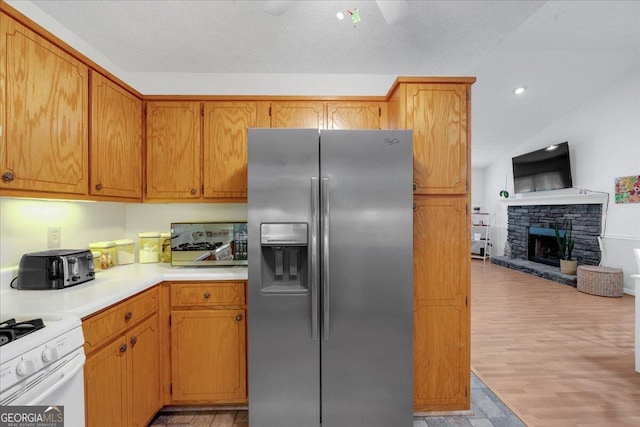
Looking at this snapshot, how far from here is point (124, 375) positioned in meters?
1.49

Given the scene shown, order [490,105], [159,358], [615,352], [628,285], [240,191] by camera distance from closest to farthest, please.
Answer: [159,358] → [240,191] → [615,352] → [628,285] → [490,105]

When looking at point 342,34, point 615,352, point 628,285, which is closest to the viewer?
point 342,34

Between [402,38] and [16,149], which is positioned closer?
[16,149]

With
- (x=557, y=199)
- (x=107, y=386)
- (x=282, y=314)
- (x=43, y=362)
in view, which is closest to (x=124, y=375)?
(x=107, y=386)

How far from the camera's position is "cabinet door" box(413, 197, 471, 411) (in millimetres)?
1868

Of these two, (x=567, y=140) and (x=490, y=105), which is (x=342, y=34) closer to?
(x=490, y=105)

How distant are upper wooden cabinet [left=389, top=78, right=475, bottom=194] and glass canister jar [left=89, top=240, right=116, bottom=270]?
2.27 m

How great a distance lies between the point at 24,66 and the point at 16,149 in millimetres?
398

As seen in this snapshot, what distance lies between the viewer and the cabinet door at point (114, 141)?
172 cm

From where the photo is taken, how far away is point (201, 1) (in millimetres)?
1665

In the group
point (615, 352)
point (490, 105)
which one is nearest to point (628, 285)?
point (615, 352)

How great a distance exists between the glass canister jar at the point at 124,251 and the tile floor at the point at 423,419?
1.15 m

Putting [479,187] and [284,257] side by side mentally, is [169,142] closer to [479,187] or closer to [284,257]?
[284,257]

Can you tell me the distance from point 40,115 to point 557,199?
7415 millimetres
